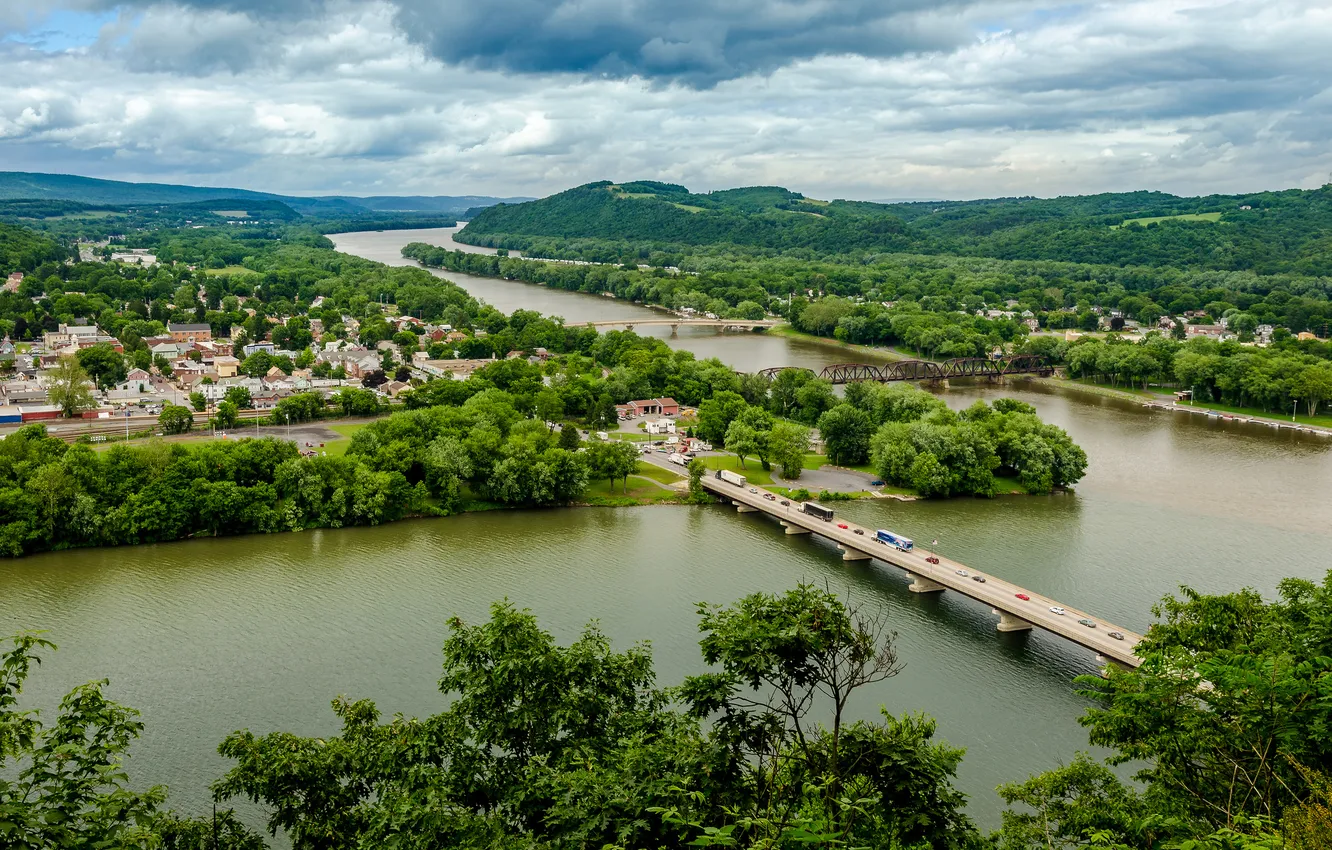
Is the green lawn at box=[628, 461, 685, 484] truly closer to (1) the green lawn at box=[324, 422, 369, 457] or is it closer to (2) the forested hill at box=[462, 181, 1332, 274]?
(1) the green lawn at box=[324, 422, 369, 457]

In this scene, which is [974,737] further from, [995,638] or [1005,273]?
[1005,273]

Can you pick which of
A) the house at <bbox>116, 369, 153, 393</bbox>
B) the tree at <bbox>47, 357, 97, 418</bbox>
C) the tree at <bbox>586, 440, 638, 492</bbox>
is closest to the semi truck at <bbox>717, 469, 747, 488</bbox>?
the tree at <bbox>586, 440, 638, 492</bbox>

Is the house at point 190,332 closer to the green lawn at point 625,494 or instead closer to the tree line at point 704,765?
the green lawn at point 625,494

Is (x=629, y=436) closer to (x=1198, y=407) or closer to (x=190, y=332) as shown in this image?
(x=1198, y=407)

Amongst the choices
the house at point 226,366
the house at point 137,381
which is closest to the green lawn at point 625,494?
the house at point 137,381

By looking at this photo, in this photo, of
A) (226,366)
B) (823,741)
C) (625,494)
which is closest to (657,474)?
(625,494)

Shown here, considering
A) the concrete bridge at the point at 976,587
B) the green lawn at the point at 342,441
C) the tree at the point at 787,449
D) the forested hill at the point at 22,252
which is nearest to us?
the concrete bridge at the point at 976,587

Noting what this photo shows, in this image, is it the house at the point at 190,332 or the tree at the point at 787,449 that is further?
the house at the point at 190,332
